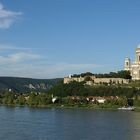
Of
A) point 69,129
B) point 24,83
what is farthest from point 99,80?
point 24,83

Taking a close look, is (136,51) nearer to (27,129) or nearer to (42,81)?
(27,129)

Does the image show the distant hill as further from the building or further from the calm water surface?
the calm water surface

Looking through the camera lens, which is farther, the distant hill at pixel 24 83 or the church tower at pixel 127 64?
the distant hill at pixel 24 83

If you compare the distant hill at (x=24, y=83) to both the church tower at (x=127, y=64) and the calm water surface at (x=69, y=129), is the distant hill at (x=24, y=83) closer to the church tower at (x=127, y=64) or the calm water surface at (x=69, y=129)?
the church tower at (x=127, y=64)

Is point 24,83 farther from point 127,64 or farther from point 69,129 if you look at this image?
point 69,129

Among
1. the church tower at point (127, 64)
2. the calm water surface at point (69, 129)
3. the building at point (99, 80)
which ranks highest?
the church tower at point (127, 64)

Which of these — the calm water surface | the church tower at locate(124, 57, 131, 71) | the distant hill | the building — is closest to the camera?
the calm water surface

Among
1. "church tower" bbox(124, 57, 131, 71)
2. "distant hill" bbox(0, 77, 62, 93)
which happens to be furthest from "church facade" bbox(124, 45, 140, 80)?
"distant hill" bbox(0, 77, 62, 93)

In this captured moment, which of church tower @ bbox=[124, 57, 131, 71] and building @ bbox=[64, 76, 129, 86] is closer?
building @ bbox=[64, 76, 129, 86]

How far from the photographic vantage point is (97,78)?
64.4 m

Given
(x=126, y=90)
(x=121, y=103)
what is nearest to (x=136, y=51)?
(x=126, y=90)

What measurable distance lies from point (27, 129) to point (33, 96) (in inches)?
1174

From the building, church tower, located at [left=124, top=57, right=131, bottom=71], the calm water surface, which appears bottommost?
the calm water surface

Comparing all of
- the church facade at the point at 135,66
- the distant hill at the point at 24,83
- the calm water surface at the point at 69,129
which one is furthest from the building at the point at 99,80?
the distant hill at the point at 24,83
